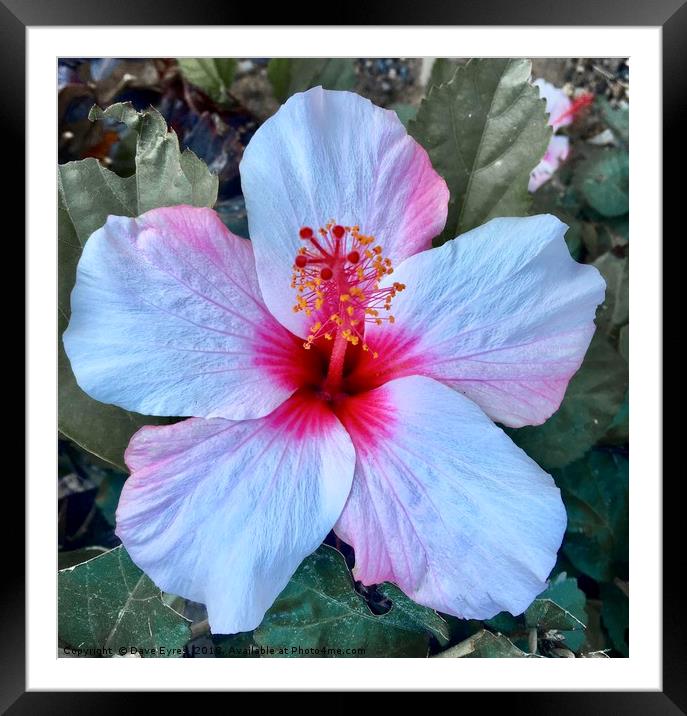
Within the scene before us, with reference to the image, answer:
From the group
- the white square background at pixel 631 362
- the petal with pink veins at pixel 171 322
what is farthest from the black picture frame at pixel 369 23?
the petal with pink veins at pixel 171 322

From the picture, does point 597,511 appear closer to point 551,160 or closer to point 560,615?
point 560,615

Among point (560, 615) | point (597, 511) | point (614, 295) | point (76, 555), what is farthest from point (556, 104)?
point (76, 555)

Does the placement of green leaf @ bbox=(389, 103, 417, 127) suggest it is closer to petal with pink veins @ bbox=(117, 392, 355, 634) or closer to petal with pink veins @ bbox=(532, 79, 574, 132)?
petal with pink veins @ bbox=(532, 79, 574, 132)

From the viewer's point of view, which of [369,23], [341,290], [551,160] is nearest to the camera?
[341,290]

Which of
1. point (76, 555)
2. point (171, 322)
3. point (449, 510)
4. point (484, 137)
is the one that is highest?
point (484, 137)

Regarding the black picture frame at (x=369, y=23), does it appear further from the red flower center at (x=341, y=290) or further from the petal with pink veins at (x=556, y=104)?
the red flower center at (x=341, y=290)

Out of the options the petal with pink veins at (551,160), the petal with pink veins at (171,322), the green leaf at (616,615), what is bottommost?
the green leaf at (616,615)
